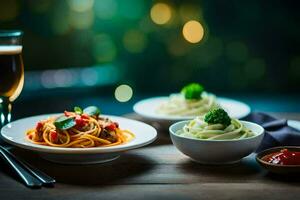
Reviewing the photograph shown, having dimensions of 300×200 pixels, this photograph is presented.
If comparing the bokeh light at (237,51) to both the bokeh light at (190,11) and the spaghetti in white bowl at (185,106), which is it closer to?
the bokeh light at (190,11)

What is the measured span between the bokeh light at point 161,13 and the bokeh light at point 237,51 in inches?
16.5

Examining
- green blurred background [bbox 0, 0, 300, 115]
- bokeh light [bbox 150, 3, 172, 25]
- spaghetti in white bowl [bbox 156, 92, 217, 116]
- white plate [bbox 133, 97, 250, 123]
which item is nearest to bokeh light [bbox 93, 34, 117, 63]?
green blurred background [bbox 0, 0, 300, 115]

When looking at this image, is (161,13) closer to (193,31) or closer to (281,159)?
(193,31)

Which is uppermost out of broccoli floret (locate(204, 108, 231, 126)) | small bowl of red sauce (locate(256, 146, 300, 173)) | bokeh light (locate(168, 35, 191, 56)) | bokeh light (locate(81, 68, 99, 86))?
broccoli floret (locate(204, 108, 231, 126))

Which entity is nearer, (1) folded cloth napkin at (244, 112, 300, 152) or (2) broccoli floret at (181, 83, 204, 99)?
(1) folded cloth napkin at (244, 112, 300, 152)

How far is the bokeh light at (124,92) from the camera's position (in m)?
3.72

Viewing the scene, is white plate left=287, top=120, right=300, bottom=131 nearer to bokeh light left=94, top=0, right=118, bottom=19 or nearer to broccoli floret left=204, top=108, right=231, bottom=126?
broccoli floret left=204, top=108, right=231, bottom=126

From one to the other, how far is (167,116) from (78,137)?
1.54ft

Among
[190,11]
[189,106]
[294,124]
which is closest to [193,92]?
[189,106]

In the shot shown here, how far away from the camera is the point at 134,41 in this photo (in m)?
3.74

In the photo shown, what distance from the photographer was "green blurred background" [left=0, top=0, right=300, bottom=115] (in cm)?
358

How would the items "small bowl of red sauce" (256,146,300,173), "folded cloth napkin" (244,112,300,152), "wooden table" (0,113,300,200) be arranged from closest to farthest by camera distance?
"wooden table" (0,113,300,200) → "small bowl of red sauce" (256,146,300,173) → "folded cloth napkin" (244,112,300,152)

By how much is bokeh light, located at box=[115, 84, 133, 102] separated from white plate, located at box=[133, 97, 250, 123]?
1.14 meters

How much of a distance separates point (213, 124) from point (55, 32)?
6.35 ft
